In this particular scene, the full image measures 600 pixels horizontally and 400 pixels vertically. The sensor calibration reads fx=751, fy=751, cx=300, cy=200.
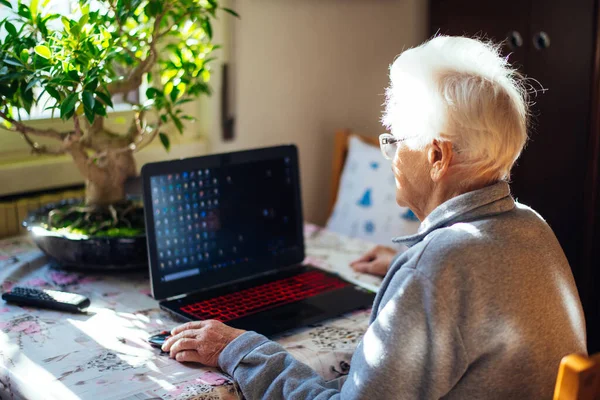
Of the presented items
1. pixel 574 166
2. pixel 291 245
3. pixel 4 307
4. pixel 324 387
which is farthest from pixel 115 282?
pixel 574 166

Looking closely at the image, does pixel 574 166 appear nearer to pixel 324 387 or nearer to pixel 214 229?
pixel 214 229

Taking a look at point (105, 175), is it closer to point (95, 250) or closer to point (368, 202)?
point (95, 250)

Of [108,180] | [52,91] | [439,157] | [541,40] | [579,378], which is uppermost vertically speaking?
[541,40]

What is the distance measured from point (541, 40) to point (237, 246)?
1.24 metres

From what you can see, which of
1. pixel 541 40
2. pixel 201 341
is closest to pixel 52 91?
pixel 201 341

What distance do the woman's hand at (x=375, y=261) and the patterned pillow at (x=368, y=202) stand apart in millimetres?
398

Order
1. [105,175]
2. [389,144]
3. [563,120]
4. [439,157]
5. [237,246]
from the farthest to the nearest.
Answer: [563,120]
[105,175]
[237,246]
[389,144]
[439,157]

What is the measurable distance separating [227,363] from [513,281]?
472 millimetres

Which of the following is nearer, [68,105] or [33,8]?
[68,105]

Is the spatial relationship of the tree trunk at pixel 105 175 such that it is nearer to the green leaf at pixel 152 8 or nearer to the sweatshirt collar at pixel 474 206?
the green leaf at pixel 152 8

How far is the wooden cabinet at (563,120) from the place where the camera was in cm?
219

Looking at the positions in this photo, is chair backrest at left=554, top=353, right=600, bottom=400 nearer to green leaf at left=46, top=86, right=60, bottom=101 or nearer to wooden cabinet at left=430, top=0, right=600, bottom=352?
green leaf at left=46, top=86, right=60, bottom=101

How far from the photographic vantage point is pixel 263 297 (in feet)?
5.00

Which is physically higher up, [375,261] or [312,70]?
[312,70]
